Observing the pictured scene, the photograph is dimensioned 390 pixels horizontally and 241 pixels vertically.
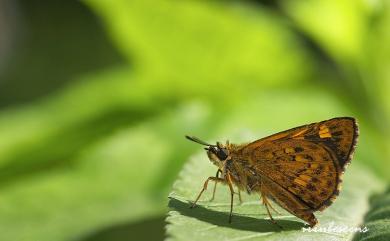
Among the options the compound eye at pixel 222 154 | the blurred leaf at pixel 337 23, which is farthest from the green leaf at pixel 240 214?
the blurred leaf at pixel 337 23

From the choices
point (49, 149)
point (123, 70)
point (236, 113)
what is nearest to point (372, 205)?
point (236, 113)

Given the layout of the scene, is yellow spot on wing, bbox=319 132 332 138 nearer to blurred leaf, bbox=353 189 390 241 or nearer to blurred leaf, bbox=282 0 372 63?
blurred leaf, bbox=353 189 390 241

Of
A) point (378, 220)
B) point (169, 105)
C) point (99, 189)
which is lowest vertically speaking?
point (378, 220)

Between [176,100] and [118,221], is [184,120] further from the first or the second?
[118,221]

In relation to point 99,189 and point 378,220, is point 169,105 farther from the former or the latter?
point 378,220

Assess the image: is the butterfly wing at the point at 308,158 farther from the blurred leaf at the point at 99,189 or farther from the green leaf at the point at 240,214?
the blurred leaf at the point at 99,189

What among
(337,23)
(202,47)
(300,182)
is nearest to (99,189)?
(202,47)
